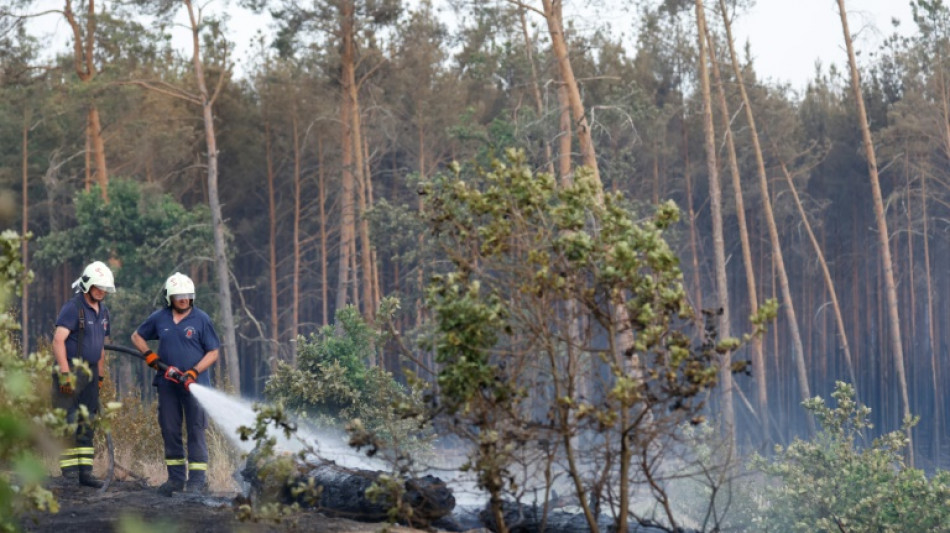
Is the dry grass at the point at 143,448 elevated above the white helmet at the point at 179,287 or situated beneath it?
situated beneath

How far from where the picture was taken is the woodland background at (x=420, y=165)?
30125mm

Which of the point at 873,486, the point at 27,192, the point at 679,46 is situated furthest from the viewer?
the point at 679,46

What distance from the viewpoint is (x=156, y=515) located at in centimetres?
842

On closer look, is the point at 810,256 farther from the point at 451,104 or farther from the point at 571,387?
the point at 571,387

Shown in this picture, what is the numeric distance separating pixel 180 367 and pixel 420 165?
97.9 ft

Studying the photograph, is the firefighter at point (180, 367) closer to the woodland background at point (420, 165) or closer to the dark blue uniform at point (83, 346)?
the dark blue uniform at point (83, 346)

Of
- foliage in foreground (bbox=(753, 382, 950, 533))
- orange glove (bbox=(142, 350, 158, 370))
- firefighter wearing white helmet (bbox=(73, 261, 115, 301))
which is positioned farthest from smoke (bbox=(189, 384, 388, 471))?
foliage in foreground (bbox=(753, 382, 950, 533))

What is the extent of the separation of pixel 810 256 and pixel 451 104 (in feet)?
48.8

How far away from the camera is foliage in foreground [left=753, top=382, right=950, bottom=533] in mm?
12977

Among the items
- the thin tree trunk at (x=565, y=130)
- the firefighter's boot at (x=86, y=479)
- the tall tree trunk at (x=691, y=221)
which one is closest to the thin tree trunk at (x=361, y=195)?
the thin tree trunk at (x=565, y=130)

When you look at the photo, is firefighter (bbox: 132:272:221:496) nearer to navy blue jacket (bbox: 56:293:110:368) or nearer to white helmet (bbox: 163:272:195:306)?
white helmet (bbox: 163:272:195:306)

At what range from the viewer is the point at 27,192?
1537 inches

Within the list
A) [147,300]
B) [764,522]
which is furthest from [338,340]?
[147,300]

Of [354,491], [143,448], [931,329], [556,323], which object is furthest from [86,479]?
[931,329]
